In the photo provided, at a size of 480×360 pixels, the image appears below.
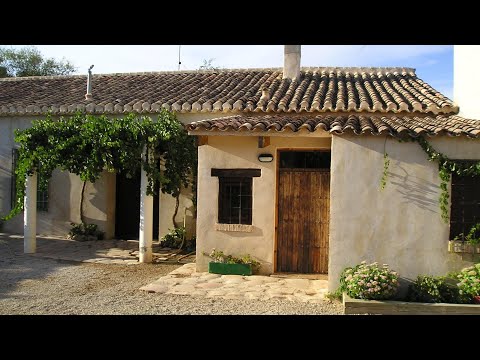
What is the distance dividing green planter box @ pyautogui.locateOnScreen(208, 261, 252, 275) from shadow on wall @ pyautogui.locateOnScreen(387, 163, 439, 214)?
3123mm

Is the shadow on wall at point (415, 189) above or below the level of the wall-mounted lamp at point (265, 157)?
below

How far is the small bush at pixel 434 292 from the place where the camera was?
21.4 feet

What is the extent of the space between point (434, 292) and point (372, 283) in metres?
0.97

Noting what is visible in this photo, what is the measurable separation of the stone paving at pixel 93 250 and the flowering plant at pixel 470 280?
5.52 meters

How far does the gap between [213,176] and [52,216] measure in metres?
5.84

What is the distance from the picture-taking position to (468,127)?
7125 mm

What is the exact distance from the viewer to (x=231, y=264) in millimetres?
8562

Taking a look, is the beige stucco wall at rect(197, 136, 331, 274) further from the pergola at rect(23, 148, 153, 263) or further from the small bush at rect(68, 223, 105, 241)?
the small bush at rect(68, 223, 105, 241)

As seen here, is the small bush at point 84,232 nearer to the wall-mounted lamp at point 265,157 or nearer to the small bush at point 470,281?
the wall-mounted lamp at point 265,157

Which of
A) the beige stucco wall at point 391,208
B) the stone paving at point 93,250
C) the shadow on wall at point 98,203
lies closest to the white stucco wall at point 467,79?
the beige stucco wall at point 391,208

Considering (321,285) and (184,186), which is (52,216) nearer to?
(184,186)

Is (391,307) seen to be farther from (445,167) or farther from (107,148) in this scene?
(107,148)

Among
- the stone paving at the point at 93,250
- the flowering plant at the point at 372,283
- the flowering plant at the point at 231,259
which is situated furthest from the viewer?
the stone paving at the point at 93,250
